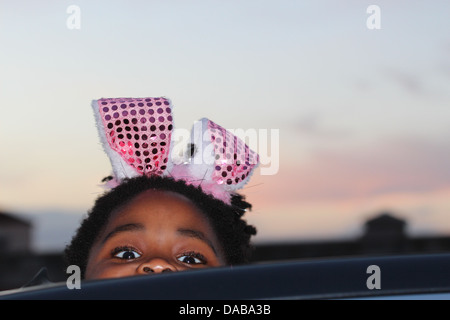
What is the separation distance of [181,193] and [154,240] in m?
0.53

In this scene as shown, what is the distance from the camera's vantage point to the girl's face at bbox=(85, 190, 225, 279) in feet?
10.8

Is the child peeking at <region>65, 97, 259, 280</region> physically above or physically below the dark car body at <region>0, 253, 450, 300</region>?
above

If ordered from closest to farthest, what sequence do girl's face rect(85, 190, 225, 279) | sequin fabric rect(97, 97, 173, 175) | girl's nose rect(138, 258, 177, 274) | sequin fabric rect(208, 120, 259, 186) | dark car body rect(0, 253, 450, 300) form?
dark car body rect(0, 253, 450, 300) < girl's nose rect(138, 258, 177, 274) < girl's face rect(85, 190, 225, 279) < sequin fabric rect(97, 97, 173, 175) < sequin fabric rect(208, 120, 259, 186)

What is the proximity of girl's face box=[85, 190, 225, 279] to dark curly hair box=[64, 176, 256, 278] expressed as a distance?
14 cm

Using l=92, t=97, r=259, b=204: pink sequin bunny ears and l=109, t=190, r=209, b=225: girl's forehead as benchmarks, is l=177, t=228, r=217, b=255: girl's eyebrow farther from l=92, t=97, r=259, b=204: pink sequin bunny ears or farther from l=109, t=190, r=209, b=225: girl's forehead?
l=92, t=97, r=259, b=204: pink sequin bunny ears

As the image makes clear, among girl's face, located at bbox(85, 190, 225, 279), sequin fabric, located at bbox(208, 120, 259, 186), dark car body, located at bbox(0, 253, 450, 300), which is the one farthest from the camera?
sequin fabric, located at bbox(208, 120, 259, 186)

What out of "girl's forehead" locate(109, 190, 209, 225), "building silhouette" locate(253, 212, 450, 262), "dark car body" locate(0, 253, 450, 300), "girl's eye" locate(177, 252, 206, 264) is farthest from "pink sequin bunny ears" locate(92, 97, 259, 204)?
"building silhouette" locate(253, 212, 450, 262)

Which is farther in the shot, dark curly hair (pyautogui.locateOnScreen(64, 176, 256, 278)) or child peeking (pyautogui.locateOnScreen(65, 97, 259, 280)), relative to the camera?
dark curly hair (pyautogui.locateOnScreen(64, 176, 256, 278))

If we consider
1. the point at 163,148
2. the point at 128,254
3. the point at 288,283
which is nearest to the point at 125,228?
the point at 128,254

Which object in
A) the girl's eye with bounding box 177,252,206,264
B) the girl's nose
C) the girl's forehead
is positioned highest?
the girl's forehead

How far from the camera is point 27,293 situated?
1694mm

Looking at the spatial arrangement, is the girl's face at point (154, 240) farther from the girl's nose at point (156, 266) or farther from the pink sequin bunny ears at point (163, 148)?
the pink sequin bunny ears at point (163, 148)

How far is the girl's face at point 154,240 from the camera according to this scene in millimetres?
3283

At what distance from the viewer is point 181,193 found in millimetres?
3836
